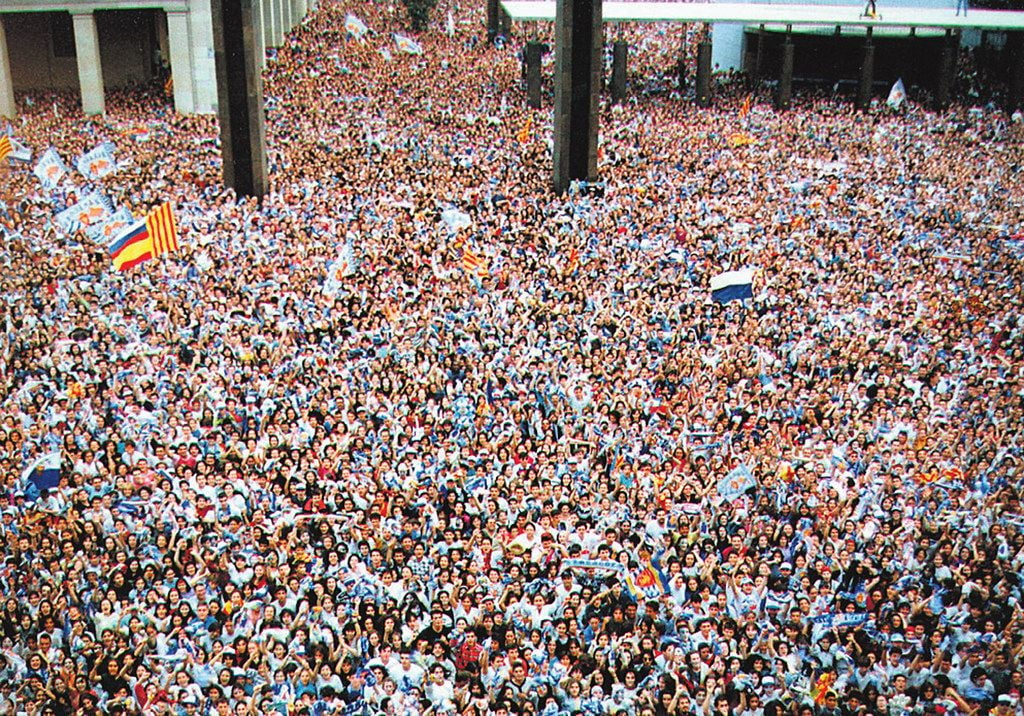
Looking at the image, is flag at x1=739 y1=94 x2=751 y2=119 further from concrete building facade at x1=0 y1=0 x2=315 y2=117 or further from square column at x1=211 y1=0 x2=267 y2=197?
concrete building facade at x1=0 y1=0 x2=315 y2=117

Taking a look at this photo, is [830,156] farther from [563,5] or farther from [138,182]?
[138,182]

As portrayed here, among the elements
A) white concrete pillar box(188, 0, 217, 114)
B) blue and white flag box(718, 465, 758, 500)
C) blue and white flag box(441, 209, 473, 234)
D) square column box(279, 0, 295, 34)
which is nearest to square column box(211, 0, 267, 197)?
blue and white flag box(441, 209, 473, 234)

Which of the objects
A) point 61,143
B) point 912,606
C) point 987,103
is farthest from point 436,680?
point 987,103

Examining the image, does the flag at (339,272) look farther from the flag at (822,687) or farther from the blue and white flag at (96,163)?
the flag at (822,687)

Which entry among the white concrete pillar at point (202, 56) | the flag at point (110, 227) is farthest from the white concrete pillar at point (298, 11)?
the flag at point (110, 227)

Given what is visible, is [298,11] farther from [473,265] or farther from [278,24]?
[473,265]

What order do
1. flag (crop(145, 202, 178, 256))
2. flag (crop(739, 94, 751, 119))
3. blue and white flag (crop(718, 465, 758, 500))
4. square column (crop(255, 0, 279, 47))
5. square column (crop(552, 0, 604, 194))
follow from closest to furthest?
blue and white flag (crop(718, 465, 758, 500))
flag (crop(145, 202, 178, 256))
square column (crop(552, 0, 604, 194))
flag (crop(739, 94, 751, 119))
square column (crop(255, 0, 279, 47))
